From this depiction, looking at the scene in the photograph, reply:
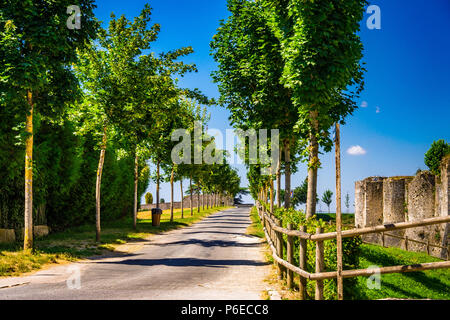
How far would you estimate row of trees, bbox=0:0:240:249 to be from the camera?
36.2 ft

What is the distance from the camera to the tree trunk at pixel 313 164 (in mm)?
11123

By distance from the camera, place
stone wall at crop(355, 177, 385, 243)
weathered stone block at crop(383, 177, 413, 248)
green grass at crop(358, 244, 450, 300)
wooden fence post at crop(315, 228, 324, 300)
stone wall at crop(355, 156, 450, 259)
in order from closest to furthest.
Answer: wooden fence post at crop(315, 228, 324, 300)
green grass at crop(358, 244, 450, 300)
stone wall at crop(355, 156, 450, 259)
weathered stone block at crop(383, 177, 413, 248)
stone wall at crop(355, 177, 385, 243)

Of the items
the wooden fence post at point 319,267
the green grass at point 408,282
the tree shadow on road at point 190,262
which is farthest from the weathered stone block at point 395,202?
the wooden fence post at point 319,267

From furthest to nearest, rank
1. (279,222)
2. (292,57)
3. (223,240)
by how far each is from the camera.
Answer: (223,240) → (292,57) → (279,222)

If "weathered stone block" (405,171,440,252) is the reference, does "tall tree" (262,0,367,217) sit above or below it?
above

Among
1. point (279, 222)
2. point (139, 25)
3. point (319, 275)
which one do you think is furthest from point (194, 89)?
point (319, 275)

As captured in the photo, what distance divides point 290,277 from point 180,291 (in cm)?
250

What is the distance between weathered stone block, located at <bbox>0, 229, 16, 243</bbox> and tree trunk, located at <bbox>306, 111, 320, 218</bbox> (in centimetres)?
1226

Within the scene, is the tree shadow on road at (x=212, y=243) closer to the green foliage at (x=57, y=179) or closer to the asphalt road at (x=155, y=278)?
the asphalt road at (x=155, y=278)

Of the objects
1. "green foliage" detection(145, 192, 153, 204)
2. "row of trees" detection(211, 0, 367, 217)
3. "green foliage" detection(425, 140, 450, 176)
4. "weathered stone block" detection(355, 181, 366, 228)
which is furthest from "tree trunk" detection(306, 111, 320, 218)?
"green foliage" detection(145, 192, 153, 204)

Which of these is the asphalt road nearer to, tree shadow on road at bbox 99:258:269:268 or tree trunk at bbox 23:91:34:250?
tree shadow on road at bbox 99:258:269:268

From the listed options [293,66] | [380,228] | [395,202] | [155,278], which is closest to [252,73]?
[293,66]
